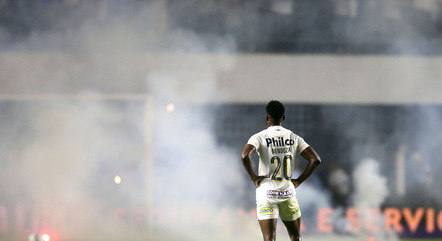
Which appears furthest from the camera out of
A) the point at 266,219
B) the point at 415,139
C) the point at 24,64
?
the point at 415,139

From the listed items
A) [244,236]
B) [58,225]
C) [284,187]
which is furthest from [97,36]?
[284,187]

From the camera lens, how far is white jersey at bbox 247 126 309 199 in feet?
16.3

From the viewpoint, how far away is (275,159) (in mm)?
4973

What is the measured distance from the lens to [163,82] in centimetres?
1116

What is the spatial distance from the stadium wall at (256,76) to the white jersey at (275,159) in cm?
620

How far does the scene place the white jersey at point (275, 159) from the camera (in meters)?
4.96

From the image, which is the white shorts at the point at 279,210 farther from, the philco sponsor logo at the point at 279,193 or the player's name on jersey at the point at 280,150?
the player's name on jersey at the point at 280,150

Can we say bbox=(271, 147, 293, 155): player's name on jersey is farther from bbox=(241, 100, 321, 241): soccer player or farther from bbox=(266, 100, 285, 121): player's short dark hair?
bbox=(266, 100, 285, 121): player's short dark hair

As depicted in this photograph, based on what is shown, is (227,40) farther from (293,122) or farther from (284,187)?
(284,187)

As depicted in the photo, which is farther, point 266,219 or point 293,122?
point 293,122

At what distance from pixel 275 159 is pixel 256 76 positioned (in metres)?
6.46

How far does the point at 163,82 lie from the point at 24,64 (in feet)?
7.21

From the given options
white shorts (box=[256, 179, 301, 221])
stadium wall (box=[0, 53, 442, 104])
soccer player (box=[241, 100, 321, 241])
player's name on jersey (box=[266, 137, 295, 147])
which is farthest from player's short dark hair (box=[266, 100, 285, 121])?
stadium wall (box=[0, 53, 442, 104])

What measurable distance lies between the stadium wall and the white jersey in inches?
244
